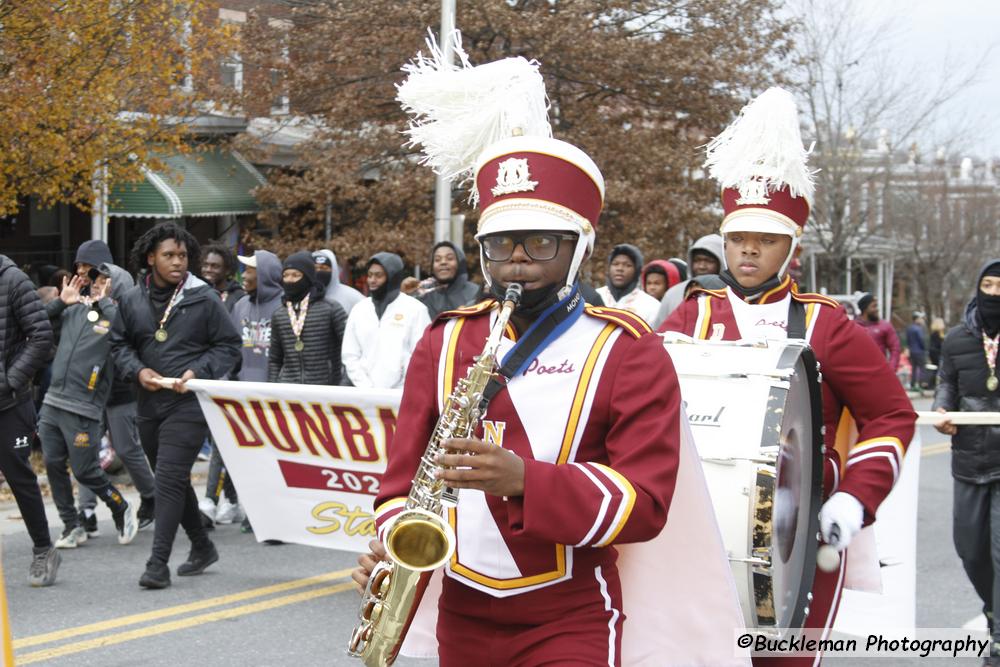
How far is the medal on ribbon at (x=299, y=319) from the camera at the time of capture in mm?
9180

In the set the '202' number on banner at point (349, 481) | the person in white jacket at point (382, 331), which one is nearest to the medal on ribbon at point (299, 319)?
the person in white jacket at point (382, 331)

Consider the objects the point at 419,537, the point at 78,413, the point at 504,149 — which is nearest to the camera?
the point at 419,537

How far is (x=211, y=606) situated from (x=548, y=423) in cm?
449

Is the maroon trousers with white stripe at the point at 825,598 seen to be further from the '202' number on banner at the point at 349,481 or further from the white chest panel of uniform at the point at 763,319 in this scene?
the '202' number on banner at the point at 349,481

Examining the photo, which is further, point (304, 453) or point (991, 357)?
point (304, 453)

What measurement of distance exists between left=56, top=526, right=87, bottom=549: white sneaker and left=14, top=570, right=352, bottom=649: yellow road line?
173cm

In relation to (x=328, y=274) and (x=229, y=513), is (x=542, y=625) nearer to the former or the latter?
(x=229, y=513)

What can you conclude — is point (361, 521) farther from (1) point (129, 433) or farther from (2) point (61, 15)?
(2) point (61, 15)

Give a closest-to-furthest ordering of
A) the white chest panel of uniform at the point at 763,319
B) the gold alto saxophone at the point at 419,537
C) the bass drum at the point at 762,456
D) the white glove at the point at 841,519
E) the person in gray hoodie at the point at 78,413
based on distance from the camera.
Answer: the gold alto saxophone at the point at 419,537 → the bass drum at the point at 762,456 → the white glove at the point at 841,519 → the white chest panel of uniform at the point at 763,319 → the person in gray hoodie at the point at 78,413

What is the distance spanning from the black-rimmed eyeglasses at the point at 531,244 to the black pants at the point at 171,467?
463 centimetres

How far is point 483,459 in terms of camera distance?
2.58 meters

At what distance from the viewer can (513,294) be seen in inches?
112

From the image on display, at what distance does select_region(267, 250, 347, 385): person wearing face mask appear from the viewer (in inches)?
360

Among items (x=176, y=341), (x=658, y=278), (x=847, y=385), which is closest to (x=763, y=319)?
(x=847, y=385)
